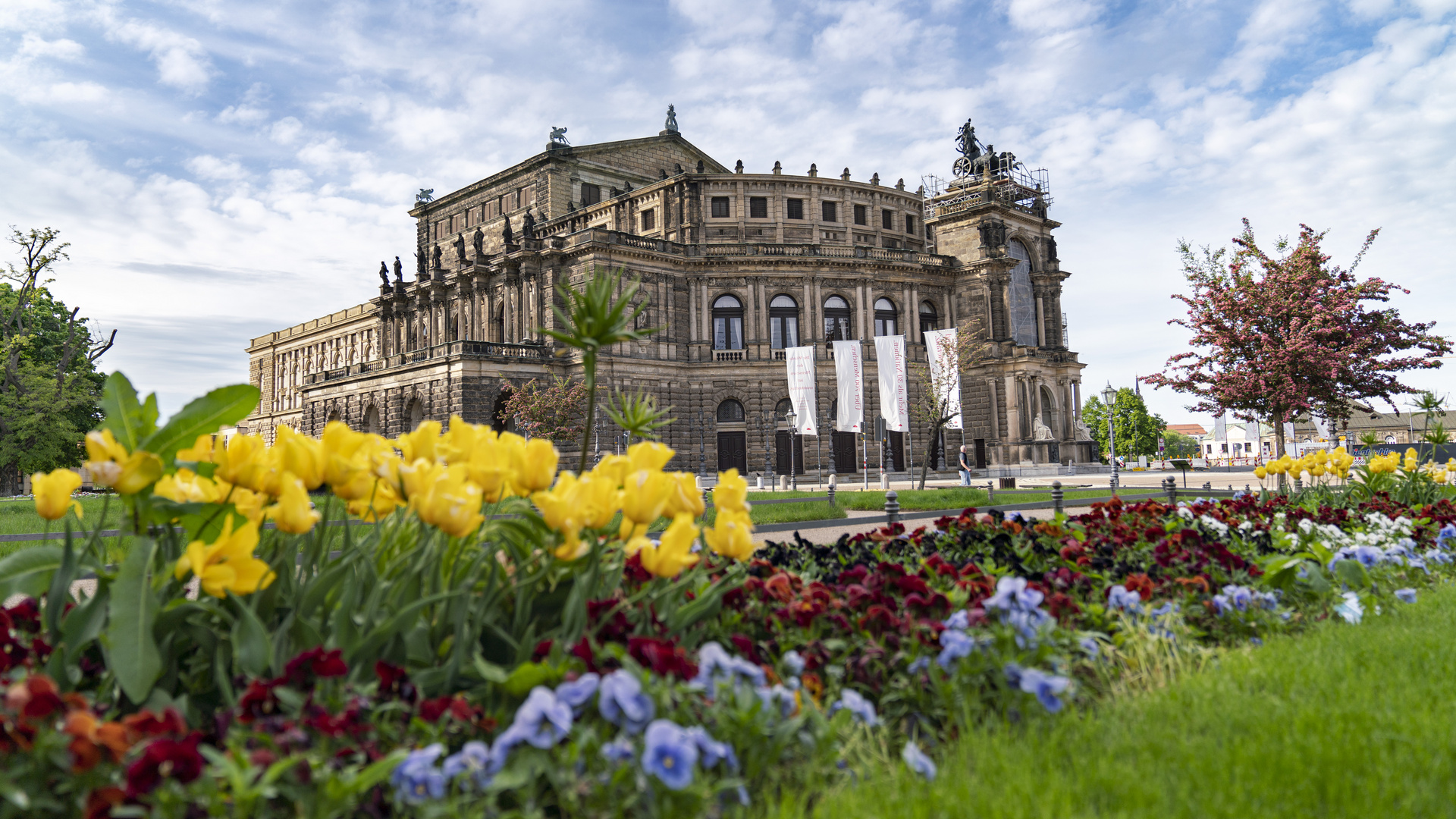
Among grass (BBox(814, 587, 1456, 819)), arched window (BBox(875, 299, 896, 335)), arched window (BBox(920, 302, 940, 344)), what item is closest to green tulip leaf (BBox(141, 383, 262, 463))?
grass (BBox(814, 587, 1456, 819))

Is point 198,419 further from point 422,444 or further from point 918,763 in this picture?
point 918,763

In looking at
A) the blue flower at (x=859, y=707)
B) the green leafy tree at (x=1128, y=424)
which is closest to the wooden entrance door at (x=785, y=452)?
the blue flower at (x=859, y=707)

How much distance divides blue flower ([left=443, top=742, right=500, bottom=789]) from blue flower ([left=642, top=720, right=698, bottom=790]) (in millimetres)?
416

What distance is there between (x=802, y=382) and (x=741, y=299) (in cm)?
976

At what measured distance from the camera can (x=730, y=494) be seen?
3.33 metres

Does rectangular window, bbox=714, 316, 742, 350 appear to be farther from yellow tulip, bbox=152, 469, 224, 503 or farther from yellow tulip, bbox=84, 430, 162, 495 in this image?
yellow tulip, bbox=84, 430, 162, 495

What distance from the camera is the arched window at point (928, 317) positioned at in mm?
51062

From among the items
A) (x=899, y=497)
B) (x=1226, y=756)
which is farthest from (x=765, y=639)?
(x=899, y=497)

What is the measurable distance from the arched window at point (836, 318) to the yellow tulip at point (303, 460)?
150ft

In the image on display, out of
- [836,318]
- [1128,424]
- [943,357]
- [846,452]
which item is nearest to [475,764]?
[943,357]

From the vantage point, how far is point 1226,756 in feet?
9.19

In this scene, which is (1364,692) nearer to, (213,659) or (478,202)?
(213,659)

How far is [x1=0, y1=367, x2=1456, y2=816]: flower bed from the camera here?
6.72 feet

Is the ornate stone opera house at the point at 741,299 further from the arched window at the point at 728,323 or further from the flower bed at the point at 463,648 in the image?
the flower bed at the point at 463,648
